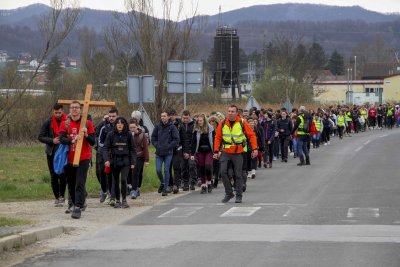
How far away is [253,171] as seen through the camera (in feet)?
80.2

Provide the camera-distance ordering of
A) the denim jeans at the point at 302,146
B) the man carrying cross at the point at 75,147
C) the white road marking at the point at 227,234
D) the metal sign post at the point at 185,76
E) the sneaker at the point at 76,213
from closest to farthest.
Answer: the white road marking at the point at 227,234, the sneaker at the point at 76,213, the man carrying cross at the point at 75,147, the metal sign post at the point at 185,76, the denim jeans at the point at 302,146

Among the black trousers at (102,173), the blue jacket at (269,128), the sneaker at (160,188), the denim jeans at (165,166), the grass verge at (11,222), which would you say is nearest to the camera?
the grass verge at (11,222)

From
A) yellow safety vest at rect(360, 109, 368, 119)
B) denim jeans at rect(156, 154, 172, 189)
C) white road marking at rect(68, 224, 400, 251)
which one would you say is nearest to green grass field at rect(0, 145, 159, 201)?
denim jeans at rect(156, 154, 172, 189)

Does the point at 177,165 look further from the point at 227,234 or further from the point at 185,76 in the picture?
the point at 227,234

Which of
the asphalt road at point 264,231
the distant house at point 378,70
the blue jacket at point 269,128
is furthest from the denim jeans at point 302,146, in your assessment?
the distant house at point 378,70

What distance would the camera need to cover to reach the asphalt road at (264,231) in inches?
414

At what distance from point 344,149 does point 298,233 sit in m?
25.7

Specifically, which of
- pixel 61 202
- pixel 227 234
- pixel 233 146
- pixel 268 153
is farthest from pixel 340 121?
pixel 227 234

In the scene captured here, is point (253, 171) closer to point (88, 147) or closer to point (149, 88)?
point (149, 88)

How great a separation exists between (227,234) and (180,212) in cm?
330

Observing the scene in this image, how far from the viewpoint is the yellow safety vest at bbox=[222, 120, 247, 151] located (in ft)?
57.2

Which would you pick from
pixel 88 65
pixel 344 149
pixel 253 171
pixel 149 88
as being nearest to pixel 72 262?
pixel 149 88

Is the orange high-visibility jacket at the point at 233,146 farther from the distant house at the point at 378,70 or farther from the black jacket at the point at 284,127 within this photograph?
the distant house at the point at 378,70

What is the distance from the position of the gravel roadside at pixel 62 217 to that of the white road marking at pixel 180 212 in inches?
23.2
